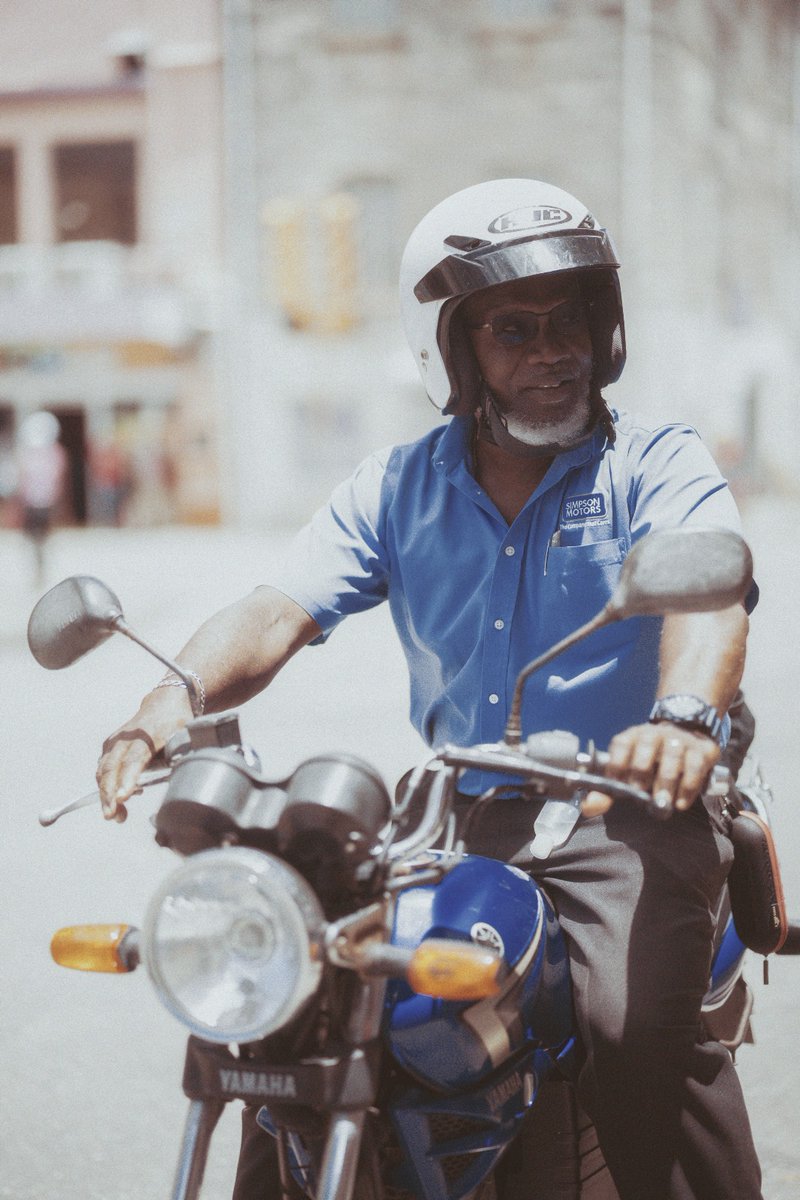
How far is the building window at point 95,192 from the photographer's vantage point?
2850 cm

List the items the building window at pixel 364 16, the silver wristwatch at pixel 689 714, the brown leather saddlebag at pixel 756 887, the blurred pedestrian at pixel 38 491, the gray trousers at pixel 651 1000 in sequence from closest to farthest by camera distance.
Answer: the silver wristwatch at pixel 689 714 < the gray trousers at pixel 651 1000 < the brown leather saddlebag at pixel 756 887 < the blurred pedestrian at pixel 38 491 < the building window at pixel 364 16

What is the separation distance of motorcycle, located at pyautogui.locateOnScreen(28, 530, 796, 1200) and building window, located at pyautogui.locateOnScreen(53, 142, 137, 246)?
28280mm

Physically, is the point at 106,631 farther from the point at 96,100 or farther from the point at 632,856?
the point at 96,100

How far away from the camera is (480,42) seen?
26.8 m

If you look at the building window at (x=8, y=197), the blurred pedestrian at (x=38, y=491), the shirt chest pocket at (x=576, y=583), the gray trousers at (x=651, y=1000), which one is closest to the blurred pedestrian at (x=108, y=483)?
the building window at (x=8, y=197)

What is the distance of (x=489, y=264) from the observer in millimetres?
2352

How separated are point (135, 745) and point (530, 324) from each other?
3.29ft

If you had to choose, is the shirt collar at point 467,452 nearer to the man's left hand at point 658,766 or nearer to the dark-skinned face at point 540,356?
the dark-skinned face at point 540,356

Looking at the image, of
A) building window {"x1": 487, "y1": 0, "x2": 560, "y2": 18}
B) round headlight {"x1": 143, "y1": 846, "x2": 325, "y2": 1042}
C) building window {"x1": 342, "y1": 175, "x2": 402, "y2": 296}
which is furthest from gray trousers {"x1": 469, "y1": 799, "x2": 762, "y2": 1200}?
building window {"x1": 487, "y1": 0, "x2": 560, "y2": 18}

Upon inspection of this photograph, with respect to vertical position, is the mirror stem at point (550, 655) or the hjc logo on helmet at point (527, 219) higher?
the hjc logo on helmet at point (527, 219)

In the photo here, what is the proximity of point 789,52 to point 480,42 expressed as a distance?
7500 millimetres

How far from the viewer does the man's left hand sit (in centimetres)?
171

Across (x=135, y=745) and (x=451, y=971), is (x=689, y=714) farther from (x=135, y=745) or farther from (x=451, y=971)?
(x=135, y=745)

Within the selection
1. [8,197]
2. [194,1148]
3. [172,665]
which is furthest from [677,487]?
[8,197]
